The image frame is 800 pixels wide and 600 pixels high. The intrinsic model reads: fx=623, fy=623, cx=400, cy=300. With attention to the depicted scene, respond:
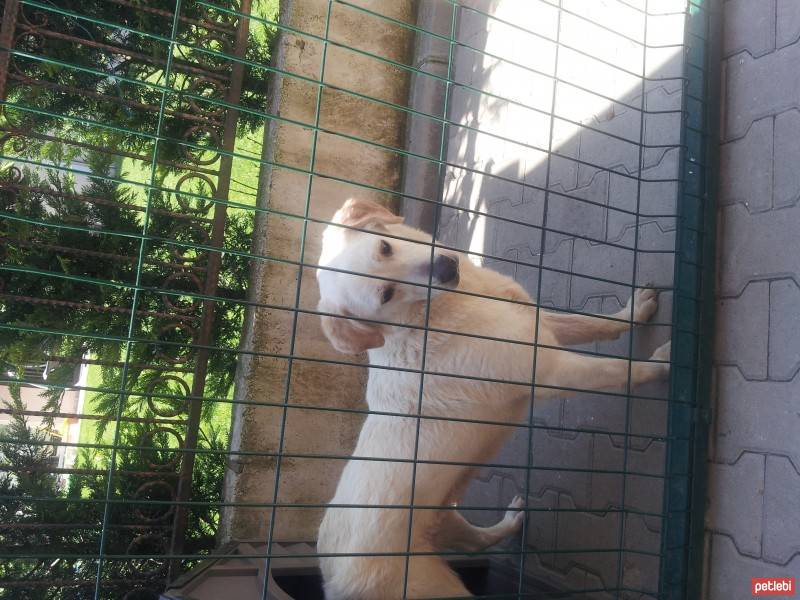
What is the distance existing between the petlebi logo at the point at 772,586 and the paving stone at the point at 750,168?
1.21 meters

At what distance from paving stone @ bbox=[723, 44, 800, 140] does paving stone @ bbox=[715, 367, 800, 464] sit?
0.91m

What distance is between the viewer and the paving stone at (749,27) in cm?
223

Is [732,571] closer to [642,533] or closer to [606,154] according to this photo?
[642,533]

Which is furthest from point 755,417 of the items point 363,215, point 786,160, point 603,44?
point 603,44

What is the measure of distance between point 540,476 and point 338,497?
3.64 ft

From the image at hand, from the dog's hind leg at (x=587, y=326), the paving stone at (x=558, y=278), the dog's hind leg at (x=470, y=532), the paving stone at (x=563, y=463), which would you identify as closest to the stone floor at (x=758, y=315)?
the dog's hind leg at (x=587, y=326)

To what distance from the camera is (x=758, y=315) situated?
2.13 metres

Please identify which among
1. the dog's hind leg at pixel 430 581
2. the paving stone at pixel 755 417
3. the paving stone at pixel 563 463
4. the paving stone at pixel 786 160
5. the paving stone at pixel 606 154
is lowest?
the dog's hind leg at pixel 430 581

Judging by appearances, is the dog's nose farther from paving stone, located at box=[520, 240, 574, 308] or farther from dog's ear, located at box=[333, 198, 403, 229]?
paving stone, located at box=[520, 240, 574, 308]

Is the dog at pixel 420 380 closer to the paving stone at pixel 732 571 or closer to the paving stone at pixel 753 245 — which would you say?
the paving stone at pixel 753 245

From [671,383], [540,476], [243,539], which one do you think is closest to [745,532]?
[671,383]

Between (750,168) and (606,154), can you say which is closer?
(750,168)

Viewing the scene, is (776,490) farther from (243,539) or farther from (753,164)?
(243,539)

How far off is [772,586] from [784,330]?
802mm
